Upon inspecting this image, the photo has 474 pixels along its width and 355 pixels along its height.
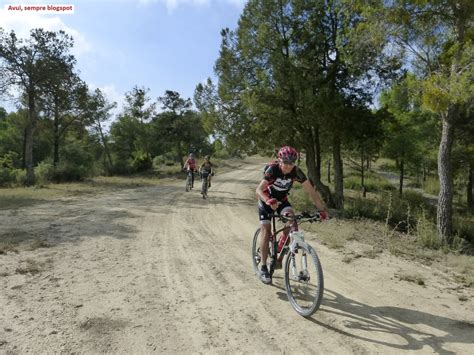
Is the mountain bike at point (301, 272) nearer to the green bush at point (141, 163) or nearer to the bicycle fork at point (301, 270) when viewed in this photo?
the bicycle fork at point (301, 270)

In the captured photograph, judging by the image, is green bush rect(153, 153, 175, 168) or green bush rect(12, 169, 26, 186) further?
green bush rect(153, 153, 175, 168)

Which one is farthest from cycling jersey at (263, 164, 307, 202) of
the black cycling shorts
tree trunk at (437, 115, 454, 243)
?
tree trunk at (437, 115, 454, 243)

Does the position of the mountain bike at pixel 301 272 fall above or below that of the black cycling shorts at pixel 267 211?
below

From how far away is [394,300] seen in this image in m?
5.15

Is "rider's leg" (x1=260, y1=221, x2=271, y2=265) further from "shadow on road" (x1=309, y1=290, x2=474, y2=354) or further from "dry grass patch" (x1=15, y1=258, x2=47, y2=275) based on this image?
"dry grass patch" (x1=15, y1=258, x2=47, y2=275)

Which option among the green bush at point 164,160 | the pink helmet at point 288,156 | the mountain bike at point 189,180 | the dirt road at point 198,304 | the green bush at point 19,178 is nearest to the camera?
the dirt road at point 198,304

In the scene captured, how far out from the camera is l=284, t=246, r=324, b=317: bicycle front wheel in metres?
4.53

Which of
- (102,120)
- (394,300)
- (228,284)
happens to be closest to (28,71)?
(102,120)

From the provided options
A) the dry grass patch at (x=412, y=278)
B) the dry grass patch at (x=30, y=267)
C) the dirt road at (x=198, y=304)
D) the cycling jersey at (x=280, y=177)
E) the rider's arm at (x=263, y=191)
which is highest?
the cycling jersey at (x=280, y=177)

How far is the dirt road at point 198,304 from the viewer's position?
154 inches

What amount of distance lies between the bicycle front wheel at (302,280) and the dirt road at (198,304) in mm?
139

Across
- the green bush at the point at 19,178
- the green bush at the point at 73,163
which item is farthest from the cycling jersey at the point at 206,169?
the green bush at the point at 19,178

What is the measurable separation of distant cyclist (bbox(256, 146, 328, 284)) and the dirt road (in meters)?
0.80

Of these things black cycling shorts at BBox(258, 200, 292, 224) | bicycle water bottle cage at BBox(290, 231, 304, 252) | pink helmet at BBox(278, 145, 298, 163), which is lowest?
bicycle water bottle cage at BBox(290, 231, 304, 252)
